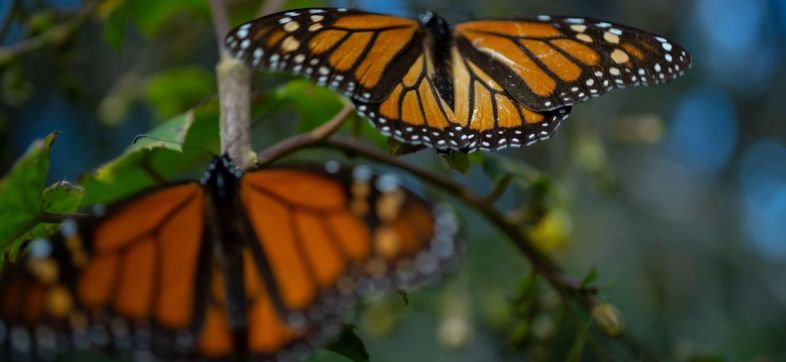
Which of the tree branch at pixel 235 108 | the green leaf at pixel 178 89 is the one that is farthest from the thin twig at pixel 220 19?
the green leaf at pixel 178 89

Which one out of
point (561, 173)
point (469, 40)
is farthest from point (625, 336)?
point (561, 173)

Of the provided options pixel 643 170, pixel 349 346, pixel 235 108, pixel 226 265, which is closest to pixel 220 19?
pixel 235 108

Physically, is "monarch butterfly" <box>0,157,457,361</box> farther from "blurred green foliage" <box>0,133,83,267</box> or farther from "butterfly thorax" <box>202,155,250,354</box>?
"blurred green foliage" <box>0,133,83,267</box>

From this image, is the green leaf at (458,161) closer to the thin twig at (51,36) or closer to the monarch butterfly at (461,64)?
the monarch butterfly at (461,64)

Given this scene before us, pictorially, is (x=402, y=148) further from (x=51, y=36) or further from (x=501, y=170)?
(x=51, y=36)

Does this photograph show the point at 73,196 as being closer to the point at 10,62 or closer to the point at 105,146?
the point at 10,62
